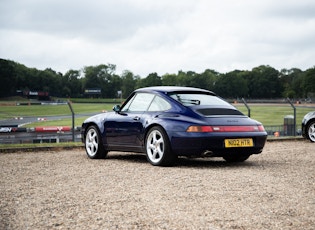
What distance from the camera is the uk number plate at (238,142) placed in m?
8.90

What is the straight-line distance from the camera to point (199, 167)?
9.11 m

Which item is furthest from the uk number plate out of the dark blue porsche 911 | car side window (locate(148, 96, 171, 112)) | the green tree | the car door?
the green tree

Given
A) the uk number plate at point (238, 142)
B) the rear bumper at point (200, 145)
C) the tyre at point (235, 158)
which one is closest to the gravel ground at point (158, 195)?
the tyre at point (235, 158)

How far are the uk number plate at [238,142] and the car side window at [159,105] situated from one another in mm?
1276

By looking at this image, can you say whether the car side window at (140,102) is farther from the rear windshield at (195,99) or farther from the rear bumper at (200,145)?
the rear bumper at (200,145)

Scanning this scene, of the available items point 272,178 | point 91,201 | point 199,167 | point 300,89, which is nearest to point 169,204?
point 91,201

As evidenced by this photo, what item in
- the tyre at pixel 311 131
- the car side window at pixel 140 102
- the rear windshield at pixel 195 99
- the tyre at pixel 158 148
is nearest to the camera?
the tyre at pixel 158 148

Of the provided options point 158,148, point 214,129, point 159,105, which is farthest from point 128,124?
point 214,129

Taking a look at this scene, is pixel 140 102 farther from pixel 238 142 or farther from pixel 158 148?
pixel 238 142

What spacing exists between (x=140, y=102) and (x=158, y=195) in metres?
4.25

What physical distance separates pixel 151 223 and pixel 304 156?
24.6 ft

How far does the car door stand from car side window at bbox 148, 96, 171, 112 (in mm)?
147

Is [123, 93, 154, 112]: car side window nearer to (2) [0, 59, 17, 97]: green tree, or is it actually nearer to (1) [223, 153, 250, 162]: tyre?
(1) [223, 153, 250, 162]: tyre

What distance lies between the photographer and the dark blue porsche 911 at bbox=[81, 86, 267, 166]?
8.84 metres
